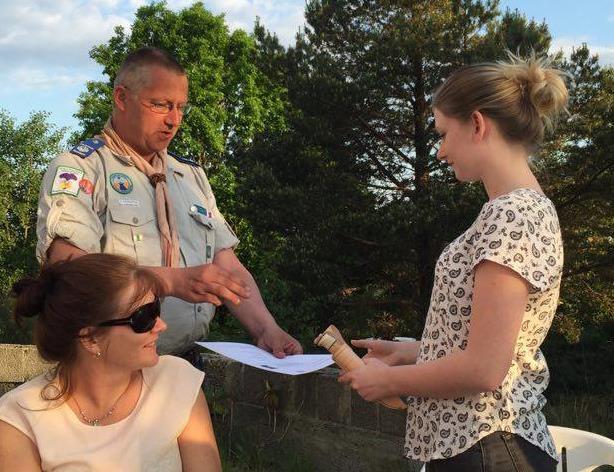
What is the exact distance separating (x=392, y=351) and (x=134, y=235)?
109 cm

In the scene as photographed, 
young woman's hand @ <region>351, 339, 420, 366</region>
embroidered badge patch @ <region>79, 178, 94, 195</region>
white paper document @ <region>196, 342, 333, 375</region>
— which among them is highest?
embroidered badge patch @ <region>79, 178, 94, 195</region>

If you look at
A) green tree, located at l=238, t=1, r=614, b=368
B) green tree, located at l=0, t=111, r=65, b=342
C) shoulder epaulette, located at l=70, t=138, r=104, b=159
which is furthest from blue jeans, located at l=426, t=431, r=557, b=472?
green tree, located at l=0, t=111, r=65, b=342

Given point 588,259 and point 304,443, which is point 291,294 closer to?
point 588,259

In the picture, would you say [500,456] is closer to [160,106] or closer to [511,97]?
[511,97]

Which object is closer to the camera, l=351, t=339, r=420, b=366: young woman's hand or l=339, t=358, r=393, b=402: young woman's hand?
l=339, t=358, r=393, b=402: young woman's hand

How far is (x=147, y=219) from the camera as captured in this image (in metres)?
2.88

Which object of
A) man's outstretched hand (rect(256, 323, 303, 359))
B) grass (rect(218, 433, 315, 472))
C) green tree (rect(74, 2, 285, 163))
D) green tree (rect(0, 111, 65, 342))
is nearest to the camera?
man's outstretched hand (rect(256, 323, 303, 359))

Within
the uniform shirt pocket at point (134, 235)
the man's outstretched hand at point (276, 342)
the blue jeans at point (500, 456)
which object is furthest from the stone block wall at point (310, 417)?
the blue jeans at point (500, 456)

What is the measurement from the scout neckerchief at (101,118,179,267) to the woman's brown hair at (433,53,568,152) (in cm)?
128

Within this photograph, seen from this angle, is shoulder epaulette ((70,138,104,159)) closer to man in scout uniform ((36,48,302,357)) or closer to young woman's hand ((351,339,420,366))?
man in scout uniform ((36,48,302,357))

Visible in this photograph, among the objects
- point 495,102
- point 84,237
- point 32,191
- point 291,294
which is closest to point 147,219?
point 84,237

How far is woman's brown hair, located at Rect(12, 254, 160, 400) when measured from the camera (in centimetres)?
224

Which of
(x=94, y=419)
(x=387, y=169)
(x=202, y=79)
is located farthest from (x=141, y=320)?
(x=202, y=79)

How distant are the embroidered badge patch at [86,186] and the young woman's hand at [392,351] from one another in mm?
1120
